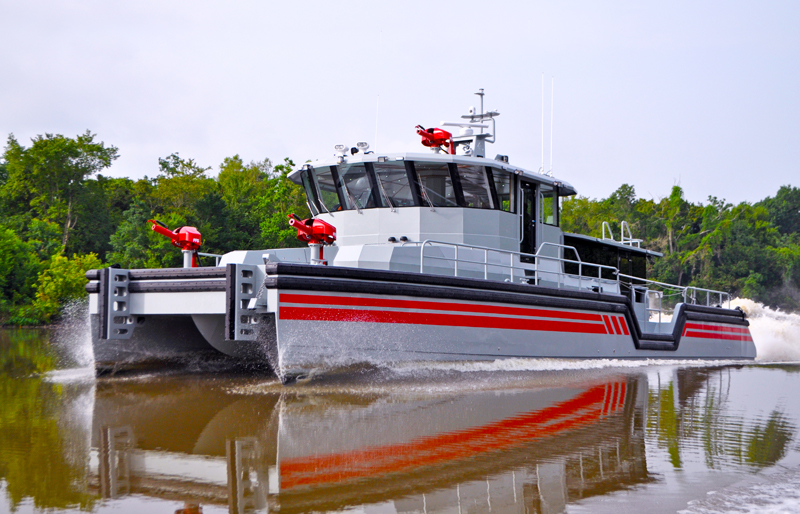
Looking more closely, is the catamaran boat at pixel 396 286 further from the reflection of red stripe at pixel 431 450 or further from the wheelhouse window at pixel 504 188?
the reflection of red stripe at pixel 431 450

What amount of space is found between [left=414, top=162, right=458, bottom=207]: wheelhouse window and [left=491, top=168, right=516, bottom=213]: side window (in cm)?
67

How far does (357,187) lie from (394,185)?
19.7 inches

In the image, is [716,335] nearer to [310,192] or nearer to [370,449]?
[310,192]

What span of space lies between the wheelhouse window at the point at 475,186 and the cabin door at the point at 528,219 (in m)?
0.70

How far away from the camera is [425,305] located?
7344 mm

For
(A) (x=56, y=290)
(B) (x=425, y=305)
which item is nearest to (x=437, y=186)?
(B) (x=425, y=305)

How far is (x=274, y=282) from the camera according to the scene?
6441mm

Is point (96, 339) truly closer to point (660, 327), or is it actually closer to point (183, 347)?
point (183, 347)

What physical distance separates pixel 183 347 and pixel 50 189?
91.2 ft

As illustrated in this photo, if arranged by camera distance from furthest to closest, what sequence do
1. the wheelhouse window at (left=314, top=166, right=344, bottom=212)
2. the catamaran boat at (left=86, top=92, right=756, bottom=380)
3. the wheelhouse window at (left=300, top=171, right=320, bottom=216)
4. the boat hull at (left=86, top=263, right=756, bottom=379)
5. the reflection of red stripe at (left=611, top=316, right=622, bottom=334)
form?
the reflection of red stripe at (left=611, top=316, right=622, bottom=334) < the wheelhouse window at (left=300, top=171, right=320, bottom=216) < the wheelhouse window at (left=314, top=166, right=344, bottom=212) < the catamaran boat at (left=86, top=92, right=756, bottom=380) < the boat hull at (left=86, top=263, right=756, bottom=379)

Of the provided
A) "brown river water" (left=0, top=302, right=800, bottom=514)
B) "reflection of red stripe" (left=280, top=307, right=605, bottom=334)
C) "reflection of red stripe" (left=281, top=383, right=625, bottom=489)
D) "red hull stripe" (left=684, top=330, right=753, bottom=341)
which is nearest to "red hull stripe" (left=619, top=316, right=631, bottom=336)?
"reflection of red stripe" (left=280, top=307, right=605, bottom=334)

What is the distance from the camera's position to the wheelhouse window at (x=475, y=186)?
345 inches

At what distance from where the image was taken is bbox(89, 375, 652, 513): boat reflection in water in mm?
3361

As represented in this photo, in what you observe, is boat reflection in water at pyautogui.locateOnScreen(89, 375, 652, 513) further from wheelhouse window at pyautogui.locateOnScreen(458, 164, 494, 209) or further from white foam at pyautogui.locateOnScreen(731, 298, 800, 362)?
white foam at pyautogui.locateOnScreen(731, 298, 800, 362)
